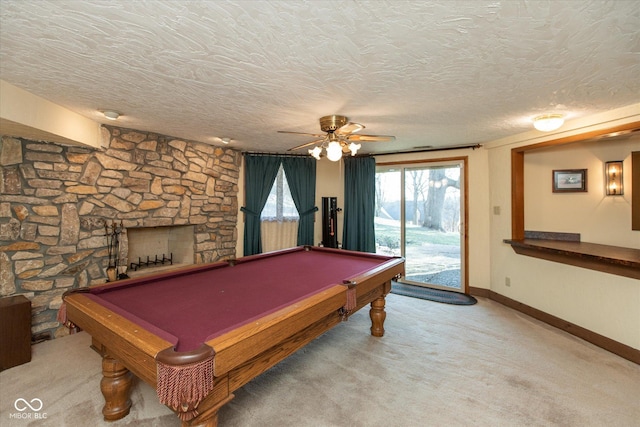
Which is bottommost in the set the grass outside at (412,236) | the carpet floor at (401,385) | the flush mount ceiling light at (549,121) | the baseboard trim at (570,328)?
the carpet floor at (401,385)

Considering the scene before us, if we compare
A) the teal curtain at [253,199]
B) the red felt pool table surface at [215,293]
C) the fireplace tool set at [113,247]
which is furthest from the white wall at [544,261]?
the red felt pool table surface at [215,293]

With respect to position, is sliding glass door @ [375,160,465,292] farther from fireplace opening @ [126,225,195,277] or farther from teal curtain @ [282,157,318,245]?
fireplace opening @ [126,225,195,277]

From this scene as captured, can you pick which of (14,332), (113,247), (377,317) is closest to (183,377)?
(377,317)

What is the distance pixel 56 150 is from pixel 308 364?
3079 millimetres

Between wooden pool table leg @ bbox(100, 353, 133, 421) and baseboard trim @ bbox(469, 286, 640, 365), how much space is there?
3.89 meters

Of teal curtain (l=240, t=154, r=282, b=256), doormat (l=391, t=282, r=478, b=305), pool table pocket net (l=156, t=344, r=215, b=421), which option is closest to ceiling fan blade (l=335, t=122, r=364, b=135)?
teal curtain (l=240, t=154, r=282, b=256)

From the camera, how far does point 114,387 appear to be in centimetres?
165

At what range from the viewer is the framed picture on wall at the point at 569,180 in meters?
3.16

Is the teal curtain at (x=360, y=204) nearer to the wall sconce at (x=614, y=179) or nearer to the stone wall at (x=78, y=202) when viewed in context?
the stone wall at (x=78, y=202)

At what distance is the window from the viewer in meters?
4.60

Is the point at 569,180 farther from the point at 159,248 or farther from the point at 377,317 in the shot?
the point at 159,248

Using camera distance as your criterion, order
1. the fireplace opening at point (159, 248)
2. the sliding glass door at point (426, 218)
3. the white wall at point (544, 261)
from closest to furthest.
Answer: the white wall at point (544, 261)
the fireplace opening at point (159, 248)
the sliding glass door at point (426, 218)

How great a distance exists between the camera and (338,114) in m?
2.51

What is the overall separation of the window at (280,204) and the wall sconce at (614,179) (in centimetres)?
396
